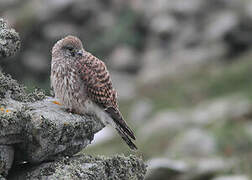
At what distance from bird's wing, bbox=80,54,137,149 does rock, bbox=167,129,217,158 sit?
7.44 m

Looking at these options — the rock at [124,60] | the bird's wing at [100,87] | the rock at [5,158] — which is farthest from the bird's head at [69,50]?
the rock at [124,60]

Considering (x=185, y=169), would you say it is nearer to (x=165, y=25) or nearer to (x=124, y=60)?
(x=165, y=25)

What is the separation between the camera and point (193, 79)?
24.9 metres

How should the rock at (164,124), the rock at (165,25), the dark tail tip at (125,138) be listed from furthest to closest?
the rock at (165,25)
the rock at (164,124)
the dark tail tip at (125,138)

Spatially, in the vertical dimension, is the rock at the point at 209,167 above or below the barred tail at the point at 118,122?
above

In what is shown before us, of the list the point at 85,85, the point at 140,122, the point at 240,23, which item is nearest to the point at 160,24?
the point at 240,23

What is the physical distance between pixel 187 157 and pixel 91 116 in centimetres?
787

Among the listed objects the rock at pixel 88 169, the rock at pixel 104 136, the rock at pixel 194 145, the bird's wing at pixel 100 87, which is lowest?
the rock at pixel 88 169

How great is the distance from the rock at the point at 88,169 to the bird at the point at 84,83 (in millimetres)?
951

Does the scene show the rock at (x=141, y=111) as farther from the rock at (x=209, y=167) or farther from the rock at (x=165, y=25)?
the rock at (x=209, y=167)

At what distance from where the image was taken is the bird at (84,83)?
28.9 ft

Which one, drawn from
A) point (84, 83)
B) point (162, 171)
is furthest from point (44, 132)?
point (162, 171)

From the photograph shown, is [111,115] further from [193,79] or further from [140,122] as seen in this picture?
[193,79]

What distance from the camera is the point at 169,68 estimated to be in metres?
27.0
